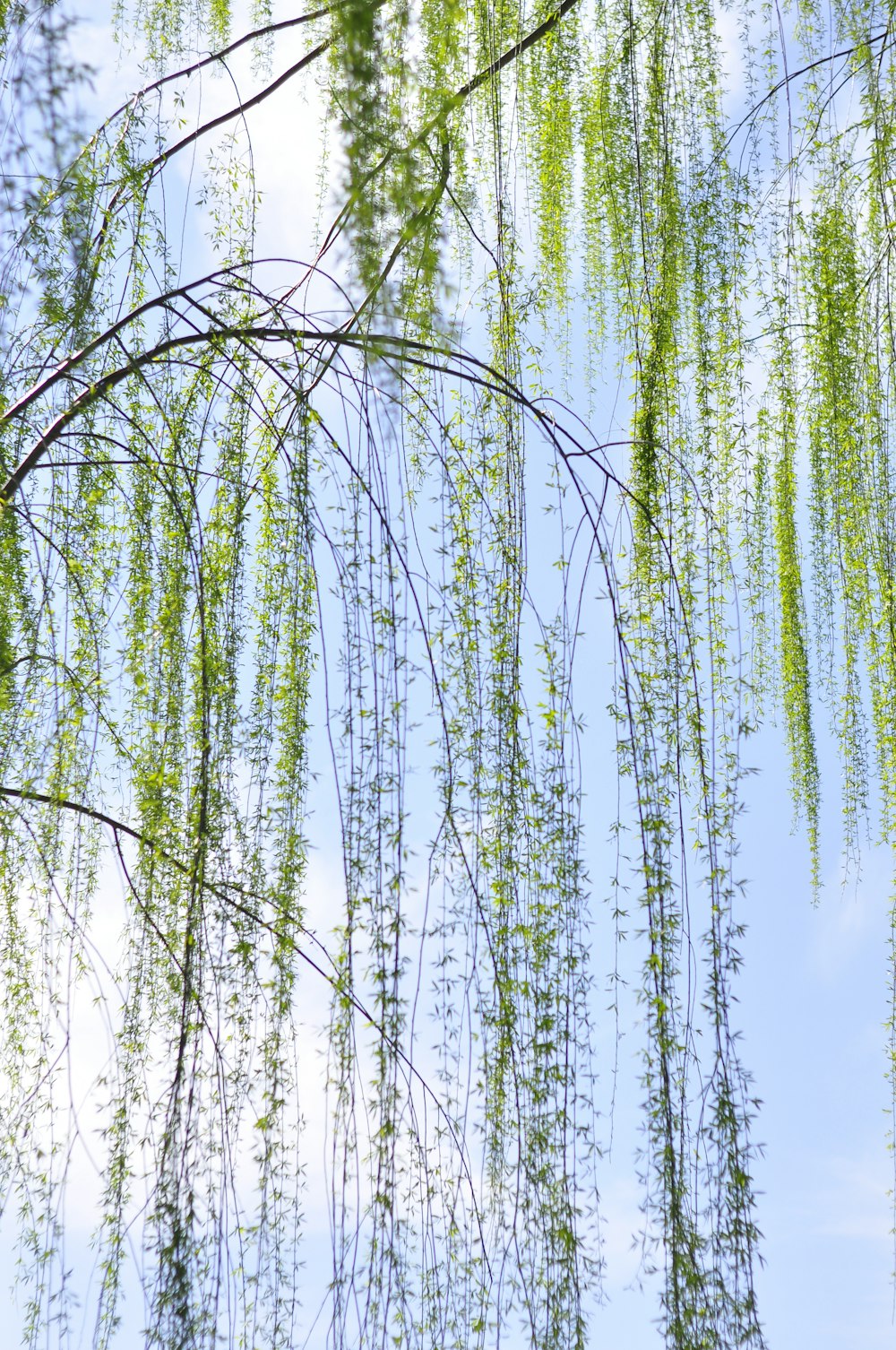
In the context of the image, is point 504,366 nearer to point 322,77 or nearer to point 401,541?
point 401,541

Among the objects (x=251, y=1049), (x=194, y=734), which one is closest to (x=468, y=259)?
(x=194, y=734)

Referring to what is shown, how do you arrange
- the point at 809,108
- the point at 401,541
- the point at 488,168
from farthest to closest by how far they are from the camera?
the point at 809,108, the point at 488,168, the point at 401,541

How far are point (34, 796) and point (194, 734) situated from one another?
456mm

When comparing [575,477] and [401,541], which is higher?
[575,477]

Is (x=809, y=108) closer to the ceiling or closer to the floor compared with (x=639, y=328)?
closer to the ceiling

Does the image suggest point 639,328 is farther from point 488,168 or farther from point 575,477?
point 488,168

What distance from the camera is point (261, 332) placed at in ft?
7.50

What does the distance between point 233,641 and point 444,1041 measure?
0.83 m

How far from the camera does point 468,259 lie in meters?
2.54

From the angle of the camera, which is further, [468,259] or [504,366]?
[468,259]

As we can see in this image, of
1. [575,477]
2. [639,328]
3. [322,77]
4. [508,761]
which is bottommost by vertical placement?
[508,761]

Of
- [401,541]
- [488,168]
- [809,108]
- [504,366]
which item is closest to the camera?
[401,541]

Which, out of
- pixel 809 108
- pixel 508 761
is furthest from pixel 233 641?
pixel 809 108

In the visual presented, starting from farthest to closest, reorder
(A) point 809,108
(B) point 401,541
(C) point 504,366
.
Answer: (A) point 809,108, (C) point 504,366, (B) point 401,541
